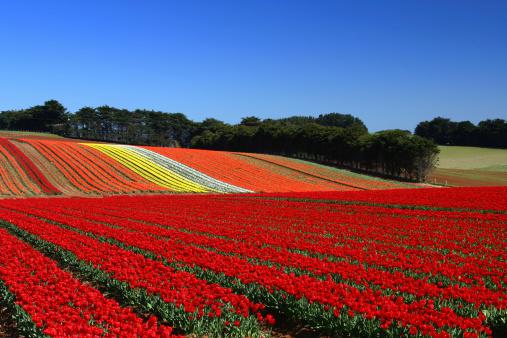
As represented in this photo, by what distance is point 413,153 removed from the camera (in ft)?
247

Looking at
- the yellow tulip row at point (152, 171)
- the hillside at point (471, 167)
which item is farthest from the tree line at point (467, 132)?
the yellow tulip row at point (152, 171)

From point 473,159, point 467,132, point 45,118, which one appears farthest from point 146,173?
point 467,132

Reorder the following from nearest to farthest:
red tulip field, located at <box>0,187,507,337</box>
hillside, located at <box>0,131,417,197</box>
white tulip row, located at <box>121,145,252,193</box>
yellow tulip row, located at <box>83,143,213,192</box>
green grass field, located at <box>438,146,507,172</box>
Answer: red tulip field, located at <box>0,187,507,337</box>
hillside, located at <box>0,131,417,197</box>
yellow tulip row, located at <box>83,143,213,192</box>
white tulip row, located at <box>121,145,252,193</box>
green grass field, located at <box>438,146,507,172</box>

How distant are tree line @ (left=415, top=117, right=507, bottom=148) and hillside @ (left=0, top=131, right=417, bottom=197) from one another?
309 ft

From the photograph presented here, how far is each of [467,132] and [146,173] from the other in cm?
13156

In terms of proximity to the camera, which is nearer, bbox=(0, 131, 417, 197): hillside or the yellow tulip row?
bbox=(0, 131, 417, 197): hillside

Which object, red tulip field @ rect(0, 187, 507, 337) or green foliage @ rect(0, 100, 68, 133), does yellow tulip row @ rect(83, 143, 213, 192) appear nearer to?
red tulip field @ rect(0, 187, 507, 337)

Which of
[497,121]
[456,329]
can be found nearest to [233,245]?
[456,329]

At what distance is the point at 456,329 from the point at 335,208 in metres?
22.5

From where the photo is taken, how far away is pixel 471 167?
106 m

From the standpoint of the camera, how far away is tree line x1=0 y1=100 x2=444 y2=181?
3086 inches

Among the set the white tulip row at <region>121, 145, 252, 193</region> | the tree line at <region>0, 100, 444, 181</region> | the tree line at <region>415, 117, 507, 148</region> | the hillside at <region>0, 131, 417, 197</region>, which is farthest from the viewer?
the tree line at <region>415, 117, 507, 148</region>

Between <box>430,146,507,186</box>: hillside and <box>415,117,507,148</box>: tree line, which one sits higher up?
<box>415,117,507,148</box>: tree line

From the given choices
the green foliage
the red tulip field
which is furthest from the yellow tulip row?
the green foliage
